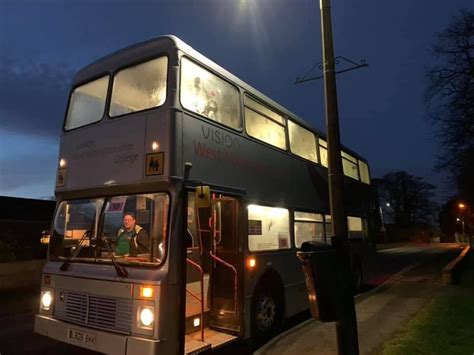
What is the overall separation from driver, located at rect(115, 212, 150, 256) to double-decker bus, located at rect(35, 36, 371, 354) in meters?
0.02

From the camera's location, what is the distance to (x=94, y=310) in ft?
17.9

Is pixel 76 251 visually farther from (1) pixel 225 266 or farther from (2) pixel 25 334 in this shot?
(2) pixel 25 334

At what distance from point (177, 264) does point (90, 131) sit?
2631 millimetres

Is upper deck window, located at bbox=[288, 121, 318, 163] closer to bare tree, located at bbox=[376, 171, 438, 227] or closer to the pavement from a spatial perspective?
the pavement

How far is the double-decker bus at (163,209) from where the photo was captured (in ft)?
17.1

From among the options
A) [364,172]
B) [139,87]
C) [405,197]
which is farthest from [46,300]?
[405,197]

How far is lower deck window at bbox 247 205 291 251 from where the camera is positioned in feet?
23.6

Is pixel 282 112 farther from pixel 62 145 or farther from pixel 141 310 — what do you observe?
pixel 141 310

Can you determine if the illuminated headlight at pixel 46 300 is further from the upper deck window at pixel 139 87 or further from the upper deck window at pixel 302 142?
the upper deck window at pixel 302 142

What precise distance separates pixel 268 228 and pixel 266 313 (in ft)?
4.98

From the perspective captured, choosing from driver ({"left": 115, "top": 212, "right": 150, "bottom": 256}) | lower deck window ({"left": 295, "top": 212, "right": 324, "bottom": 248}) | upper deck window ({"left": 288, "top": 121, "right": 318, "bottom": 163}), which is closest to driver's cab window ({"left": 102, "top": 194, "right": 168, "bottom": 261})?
driver ({"left": 115, "top": 212, "right": 150, "bottom": 256})

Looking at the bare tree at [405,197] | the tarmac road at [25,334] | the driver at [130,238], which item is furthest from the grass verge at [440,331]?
the bare tree at [405,197]

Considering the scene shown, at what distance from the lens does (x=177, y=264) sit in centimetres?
518

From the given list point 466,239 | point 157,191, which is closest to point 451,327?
point 157,191
